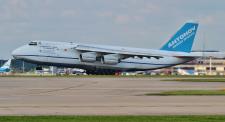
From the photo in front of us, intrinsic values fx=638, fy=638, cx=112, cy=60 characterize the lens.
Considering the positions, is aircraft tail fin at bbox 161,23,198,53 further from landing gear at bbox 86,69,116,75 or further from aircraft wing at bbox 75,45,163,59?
landing gear at bbox 86,69,116,75

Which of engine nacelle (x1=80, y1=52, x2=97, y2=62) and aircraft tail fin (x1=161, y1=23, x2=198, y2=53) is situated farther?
aircraft tail fin (x1=161, y1=23, x2=198, y2=53)

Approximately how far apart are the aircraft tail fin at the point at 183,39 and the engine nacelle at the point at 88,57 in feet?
39.0

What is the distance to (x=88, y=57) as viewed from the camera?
249 ft

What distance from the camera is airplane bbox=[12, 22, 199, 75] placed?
74.1 metres

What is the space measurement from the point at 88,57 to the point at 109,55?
2743 mm

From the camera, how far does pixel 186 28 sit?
8394 centimetres

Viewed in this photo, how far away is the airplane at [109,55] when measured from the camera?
74125 millimetres

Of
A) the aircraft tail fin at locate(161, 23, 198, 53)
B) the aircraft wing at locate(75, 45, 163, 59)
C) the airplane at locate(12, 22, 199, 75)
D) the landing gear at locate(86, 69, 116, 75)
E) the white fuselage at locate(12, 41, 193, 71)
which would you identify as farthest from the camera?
the aircraft tail fin at locate(161, 23, 198, 53)
